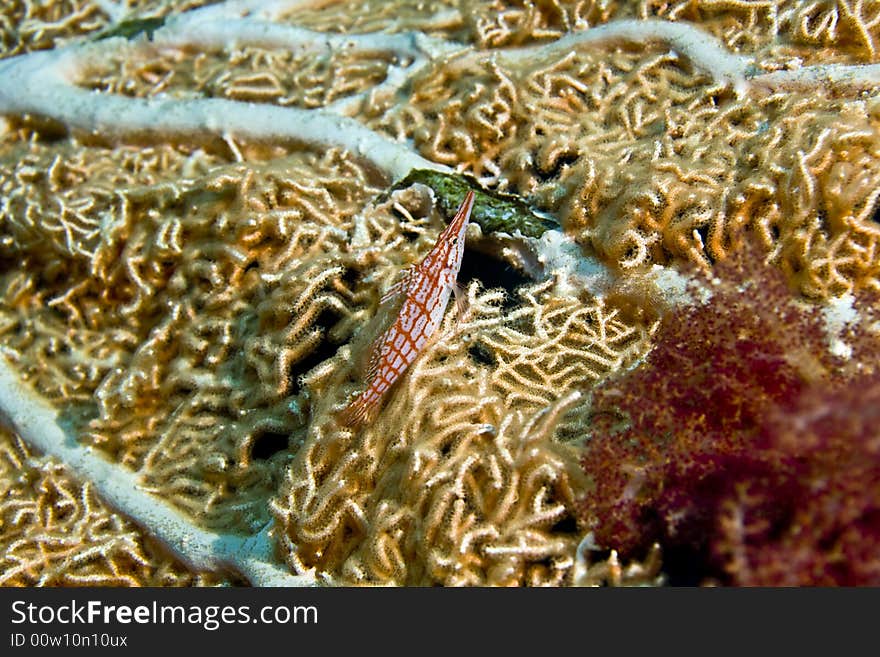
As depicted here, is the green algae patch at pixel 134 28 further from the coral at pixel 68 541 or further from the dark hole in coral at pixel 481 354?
the dark hole in coral at pixel 481 354

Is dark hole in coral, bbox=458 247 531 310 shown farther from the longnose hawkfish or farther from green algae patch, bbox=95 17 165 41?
green algae patch, bbox=95 17 165 41

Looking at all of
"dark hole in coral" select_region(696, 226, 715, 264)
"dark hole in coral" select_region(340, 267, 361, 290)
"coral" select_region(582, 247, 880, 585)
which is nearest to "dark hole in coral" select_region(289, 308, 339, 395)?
"dark hole in coral" select_region(340, 267, 361, 290)

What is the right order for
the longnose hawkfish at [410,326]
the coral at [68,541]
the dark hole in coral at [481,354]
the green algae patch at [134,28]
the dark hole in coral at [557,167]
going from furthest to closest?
the green algae patch at [134,28] < the dark hole in coral at [557,167] < the coral at [68,541] < the dark hole in coral at [481,354] < the longnose hawkfish at [410,326]

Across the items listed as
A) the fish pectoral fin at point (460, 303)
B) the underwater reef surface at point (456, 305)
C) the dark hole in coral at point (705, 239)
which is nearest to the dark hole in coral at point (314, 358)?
the underwater reef surface at point (456, 305)

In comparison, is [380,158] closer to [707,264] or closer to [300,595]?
[707,264]

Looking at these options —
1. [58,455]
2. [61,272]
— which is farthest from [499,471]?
[61,272]
